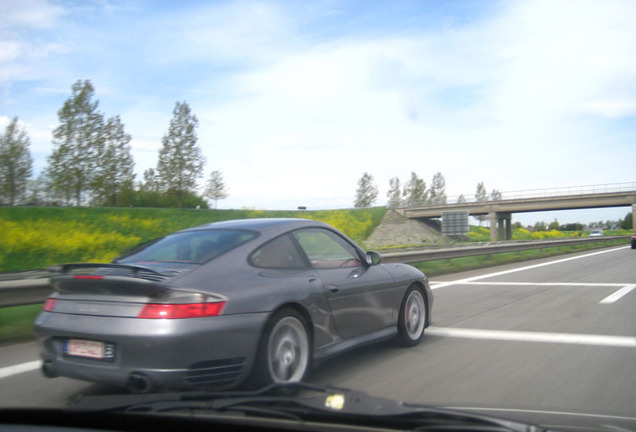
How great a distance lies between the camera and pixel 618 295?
1020cm

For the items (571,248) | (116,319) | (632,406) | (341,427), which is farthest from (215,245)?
(571,248)

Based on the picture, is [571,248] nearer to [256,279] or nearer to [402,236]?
[402,236]

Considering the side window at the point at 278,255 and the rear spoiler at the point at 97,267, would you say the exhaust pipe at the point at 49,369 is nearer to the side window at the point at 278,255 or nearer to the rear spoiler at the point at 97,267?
the rear spoiler at the point at 97,267

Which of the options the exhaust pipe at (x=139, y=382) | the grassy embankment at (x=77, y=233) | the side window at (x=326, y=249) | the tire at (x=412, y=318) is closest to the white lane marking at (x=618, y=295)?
the tire at (x=412, y=318)

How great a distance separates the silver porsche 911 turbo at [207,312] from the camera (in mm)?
3527

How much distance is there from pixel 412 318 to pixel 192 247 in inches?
110

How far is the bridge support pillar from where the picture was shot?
7044 cm

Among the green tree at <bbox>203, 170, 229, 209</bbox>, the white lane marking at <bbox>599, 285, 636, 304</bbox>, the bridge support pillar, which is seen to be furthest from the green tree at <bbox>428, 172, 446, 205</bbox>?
the white lane marking at <bbox>599, 285, 636, 304</bbox>

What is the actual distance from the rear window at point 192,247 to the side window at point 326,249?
1.95 feet

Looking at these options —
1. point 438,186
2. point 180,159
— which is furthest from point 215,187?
point 438,186

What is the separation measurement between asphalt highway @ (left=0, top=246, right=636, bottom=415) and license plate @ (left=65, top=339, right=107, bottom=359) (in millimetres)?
382

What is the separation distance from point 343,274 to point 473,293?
21.4ft

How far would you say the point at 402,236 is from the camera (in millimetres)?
64750

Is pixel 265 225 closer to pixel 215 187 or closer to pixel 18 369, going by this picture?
pixel 18 369
